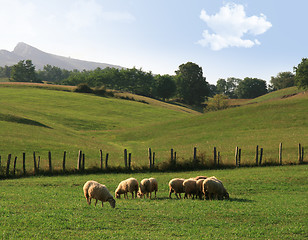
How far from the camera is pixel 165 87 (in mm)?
171125

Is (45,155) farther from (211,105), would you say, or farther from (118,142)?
(211,105)

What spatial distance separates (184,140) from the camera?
196 ft

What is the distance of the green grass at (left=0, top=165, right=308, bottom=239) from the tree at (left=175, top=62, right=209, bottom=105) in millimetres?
148723

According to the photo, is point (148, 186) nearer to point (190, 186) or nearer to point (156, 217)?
point (190, 186)

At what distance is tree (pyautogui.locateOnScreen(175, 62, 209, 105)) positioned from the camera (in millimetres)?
169875

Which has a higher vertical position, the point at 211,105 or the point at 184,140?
the point at 211,105

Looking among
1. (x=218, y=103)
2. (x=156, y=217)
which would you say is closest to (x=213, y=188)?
(x=156, y=217)

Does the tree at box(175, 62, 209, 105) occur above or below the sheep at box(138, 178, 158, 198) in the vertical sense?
above

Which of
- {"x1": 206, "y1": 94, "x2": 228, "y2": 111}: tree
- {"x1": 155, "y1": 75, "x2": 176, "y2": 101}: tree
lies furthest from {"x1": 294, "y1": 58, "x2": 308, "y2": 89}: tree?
{"x1": 155, "y1": 75, "x2": 176, "y2": 101}: tree

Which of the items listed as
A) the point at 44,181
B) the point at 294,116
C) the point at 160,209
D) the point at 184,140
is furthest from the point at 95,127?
the point at 160,209

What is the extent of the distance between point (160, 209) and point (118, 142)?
46.8 m

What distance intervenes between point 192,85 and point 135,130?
10148 cm

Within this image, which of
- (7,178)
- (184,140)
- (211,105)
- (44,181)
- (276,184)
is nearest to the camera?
(276,184)

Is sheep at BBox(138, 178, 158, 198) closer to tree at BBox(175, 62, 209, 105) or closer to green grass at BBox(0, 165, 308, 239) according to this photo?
green grass at BBox(0, 165, 308, 239)
